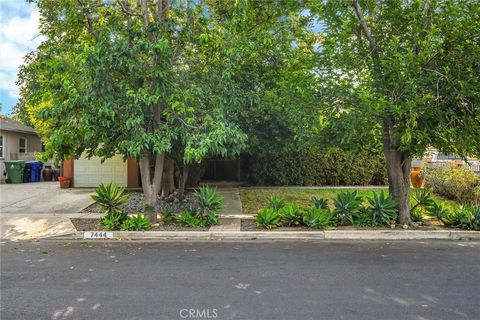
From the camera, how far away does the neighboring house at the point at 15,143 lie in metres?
19.7

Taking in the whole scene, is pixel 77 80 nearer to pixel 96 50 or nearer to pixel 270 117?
pixel 96 50

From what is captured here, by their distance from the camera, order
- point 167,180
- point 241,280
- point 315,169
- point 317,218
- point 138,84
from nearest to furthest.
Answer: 1. point 241,280
2. point 138,84
3. point 317,218
4. point 167,180
5. point 315,169

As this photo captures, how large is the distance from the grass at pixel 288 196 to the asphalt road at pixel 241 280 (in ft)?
14.6

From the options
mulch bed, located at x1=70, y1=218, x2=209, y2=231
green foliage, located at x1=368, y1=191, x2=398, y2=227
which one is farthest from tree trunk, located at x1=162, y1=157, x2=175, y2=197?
green foliage, located at x1=368, y1=191, x2=398, y2=227

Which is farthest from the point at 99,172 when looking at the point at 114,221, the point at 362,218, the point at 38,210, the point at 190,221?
the point at 362,218

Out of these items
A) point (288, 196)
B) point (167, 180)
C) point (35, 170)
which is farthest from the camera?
point (35, 170)

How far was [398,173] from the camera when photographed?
860cm

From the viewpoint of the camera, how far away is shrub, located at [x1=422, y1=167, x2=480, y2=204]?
12055 millimetres

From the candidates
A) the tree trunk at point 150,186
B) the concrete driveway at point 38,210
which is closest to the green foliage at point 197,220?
the tree trunk at point 150,186

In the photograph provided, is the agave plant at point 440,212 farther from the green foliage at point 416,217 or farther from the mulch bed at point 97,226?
the mulch bed at point 97,226

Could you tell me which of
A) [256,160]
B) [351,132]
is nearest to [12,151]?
[256,160]

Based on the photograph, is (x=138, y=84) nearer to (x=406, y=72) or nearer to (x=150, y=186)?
(x=150, y=186)

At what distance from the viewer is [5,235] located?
8.01 metres

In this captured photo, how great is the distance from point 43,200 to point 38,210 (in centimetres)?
180
